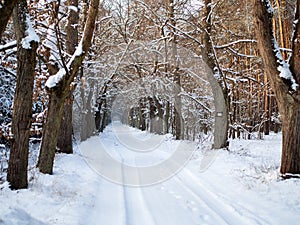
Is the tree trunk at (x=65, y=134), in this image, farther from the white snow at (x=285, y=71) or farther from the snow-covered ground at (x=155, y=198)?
the white snow at (x=285, y=71)

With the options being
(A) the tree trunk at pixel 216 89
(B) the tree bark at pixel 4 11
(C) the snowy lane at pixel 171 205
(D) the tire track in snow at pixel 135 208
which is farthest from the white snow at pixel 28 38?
(A) the tree trunk at pixel 216 89

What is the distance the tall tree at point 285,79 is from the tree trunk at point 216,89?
4933mm

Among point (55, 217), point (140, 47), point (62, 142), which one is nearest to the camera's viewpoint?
point (55, 217)

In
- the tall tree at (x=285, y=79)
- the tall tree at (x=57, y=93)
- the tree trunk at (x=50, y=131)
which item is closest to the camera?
the tall tree at (x=285, y=79)

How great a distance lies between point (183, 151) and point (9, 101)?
828 cm

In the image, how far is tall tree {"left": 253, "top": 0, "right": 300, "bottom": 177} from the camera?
23.0 feet

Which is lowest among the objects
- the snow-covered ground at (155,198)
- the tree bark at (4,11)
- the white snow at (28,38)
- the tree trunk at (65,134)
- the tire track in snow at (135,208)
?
the tire track in snow at (135,208)

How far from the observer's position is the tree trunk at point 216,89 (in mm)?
12431

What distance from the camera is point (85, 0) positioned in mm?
13930

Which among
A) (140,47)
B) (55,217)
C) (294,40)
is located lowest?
(55,217)

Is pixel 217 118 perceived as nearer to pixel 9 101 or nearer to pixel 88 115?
pixel 9 101

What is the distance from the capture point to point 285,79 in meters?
7.11


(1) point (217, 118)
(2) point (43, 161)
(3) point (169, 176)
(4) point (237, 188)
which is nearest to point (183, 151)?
(1) point (217, 118)

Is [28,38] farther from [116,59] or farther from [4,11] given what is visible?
[116,59]
